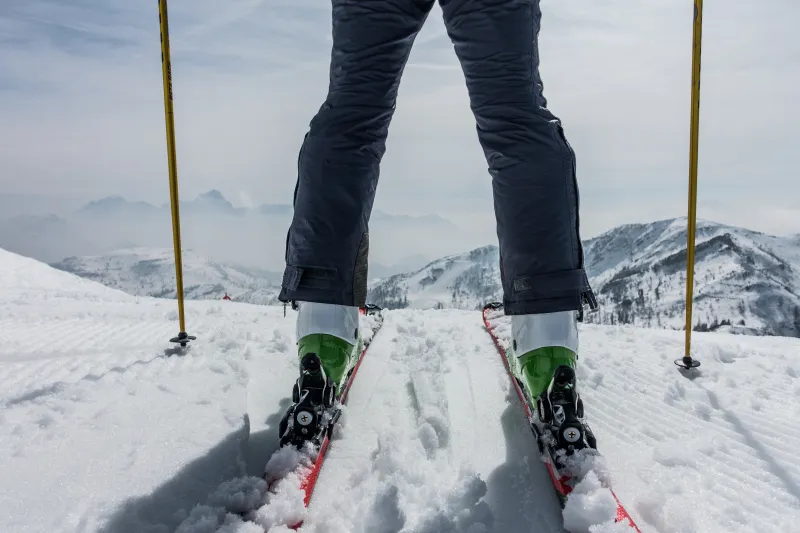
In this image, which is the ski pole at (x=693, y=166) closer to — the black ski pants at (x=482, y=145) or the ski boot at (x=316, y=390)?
the black ski pants at (x=482, y=145)

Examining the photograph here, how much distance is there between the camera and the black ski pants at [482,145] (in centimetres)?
168

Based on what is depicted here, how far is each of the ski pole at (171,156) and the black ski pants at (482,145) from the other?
136 centimetres

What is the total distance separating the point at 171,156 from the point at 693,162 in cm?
281

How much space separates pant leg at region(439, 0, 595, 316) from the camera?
5.48 feet

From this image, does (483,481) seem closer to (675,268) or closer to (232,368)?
(232,368)

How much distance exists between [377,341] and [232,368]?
100 cm

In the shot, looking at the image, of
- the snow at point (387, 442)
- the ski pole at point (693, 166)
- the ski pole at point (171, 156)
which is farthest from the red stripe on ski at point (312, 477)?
the ski pole at point (693, 166)

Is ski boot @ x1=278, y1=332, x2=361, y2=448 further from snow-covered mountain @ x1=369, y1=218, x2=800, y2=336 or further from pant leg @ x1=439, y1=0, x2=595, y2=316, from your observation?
snow-covered mountain @ x1=369, y1=218, x2=800, y2=336

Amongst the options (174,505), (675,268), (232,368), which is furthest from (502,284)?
(675,268)

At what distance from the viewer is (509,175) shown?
171 cm

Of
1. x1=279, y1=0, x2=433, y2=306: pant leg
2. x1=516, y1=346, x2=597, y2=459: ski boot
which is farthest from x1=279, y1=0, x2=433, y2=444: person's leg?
x1=516, y1=346, x2=597, y2=459: ski boot

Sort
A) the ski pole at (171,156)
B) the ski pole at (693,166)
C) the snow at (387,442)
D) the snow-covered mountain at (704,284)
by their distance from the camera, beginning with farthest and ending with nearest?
the snow-covered mountain at (704,284) → the ski pole at (171,156) → the ski pole at (693,166) → the snow at (387,442)

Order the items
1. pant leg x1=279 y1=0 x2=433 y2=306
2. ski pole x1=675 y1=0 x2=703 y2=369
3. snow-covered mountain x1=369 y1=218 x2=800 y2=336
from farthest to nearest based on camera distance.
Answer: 1. snow-covered mountain x1=369 y1=218 x2=800 y2=336
2. ski pole x1=675 y1=0 x2=703 y2=369
3. pant leg x1=279 y1=0 x2=433 y2=306

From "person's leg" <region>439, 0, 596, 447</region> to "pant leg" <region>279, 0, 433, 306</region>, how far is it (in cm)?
25
